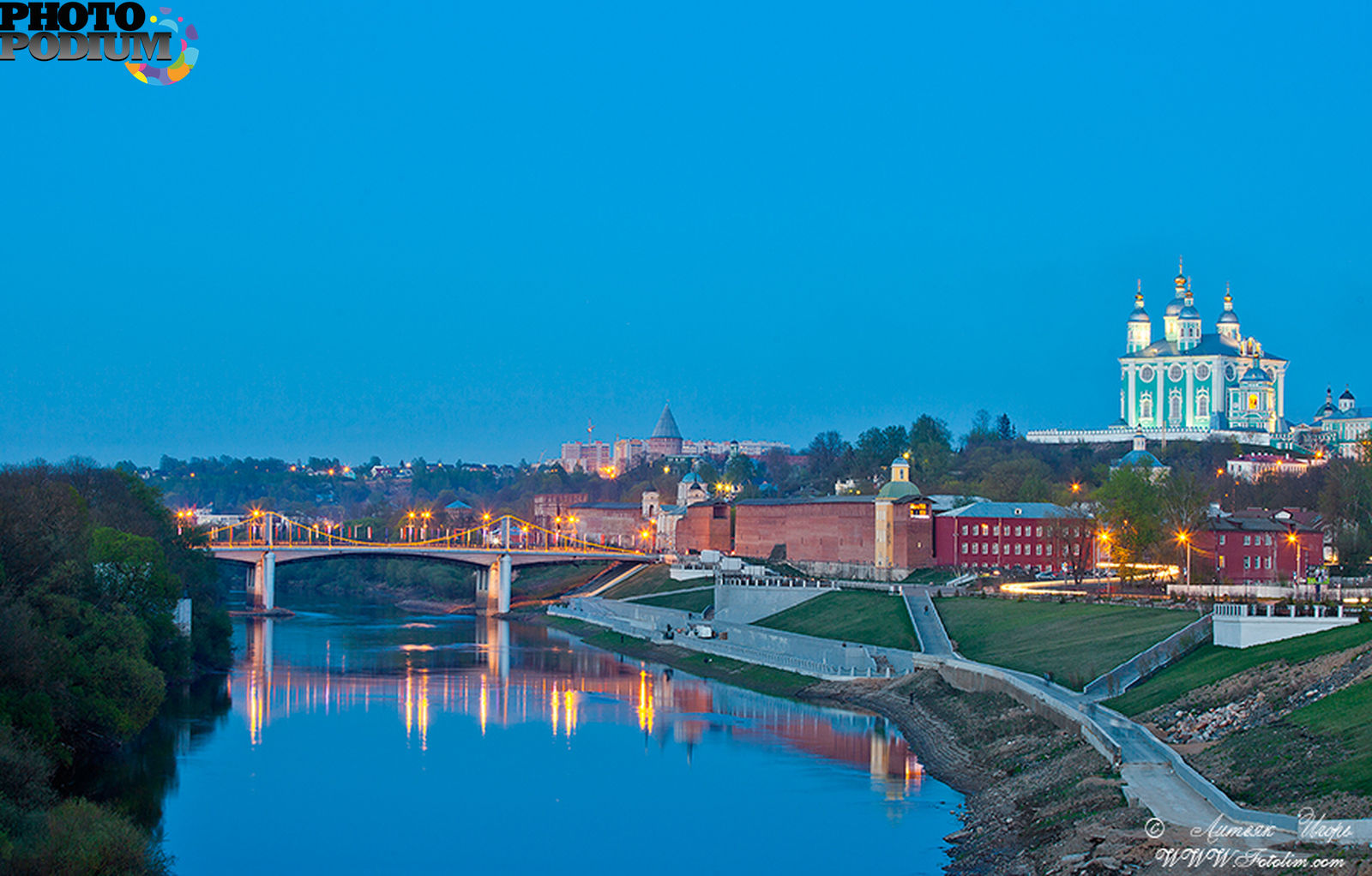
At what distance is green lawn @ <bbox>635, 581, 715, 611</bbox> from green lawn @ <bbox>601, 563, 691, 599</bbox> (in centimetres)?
282

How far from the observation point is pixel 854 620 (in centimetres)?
6688

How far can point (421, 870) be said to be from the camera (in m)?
29.5

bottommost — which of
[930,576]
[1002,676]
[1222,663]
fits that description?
[1002,676]

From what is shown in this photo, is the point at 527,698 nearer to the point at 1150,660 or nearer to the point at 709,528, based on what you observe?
the point at 1150,660

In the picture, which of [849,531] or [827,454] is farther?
[827,454]

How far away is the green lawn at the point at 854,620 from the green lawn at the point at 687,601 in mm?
8470

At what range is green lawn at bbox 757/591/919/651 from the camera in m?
60.2

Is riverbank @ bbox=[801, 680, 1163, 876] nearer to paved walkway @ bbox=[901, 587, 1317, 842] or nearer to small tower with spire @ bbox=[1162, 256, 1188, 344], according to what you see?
paved walkway @ bbox=[901, 587, 1317, 842]

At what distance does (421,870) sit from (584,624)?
196 ft

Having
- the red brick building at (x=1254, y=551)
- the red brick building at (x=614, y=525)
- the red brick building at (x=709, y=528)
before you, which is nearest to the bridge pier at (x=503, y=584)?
the red brick building at (x=709, y=528)

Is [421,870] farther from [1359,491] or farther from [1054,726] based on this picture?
[1359,491]

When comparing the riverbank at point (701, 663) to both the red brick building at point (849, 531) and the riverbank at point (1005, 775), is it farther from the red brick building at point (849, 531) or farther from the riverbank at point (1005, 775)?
the red brick building at point (849, 531)

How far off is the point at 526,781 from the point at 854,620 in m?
30.3

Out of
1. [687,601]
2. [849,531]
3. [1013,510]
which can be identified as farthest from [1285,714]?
[849,531]
